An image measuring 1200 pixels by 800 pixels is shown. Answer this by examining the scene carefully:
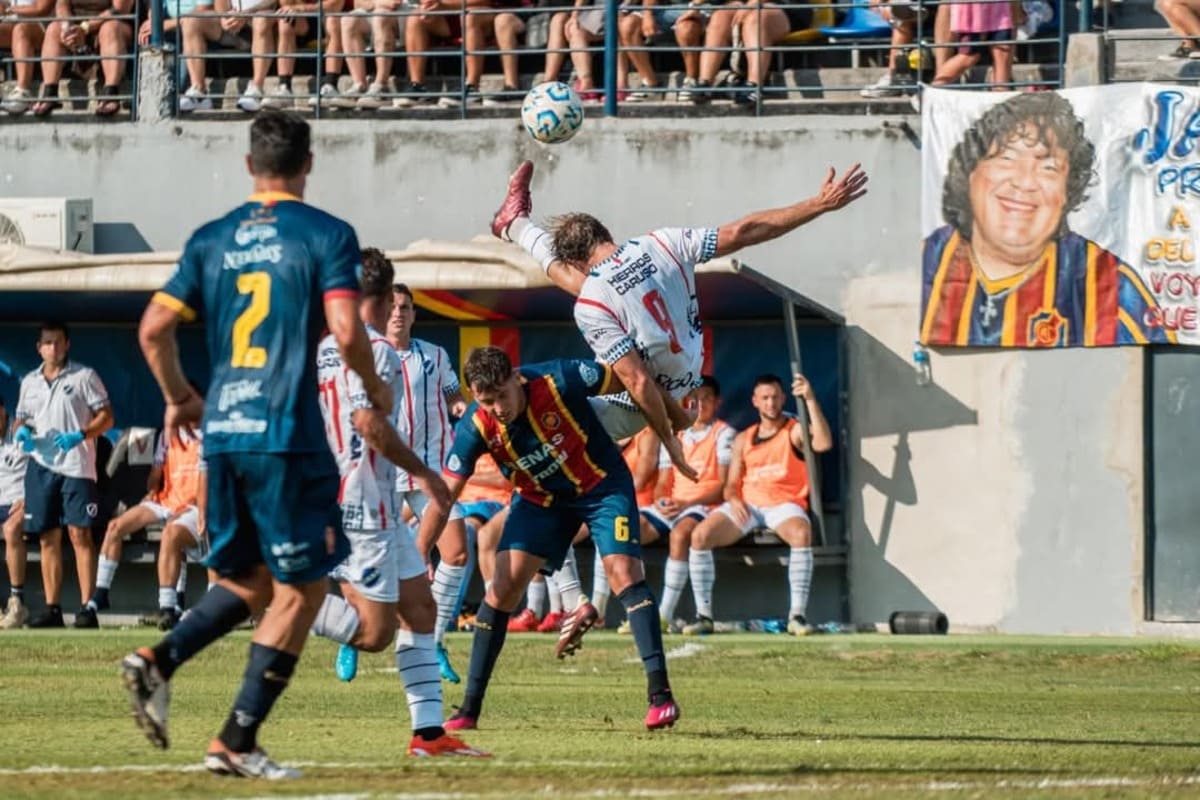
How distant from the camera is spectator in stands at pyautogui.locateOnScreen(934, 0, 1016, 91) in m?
18.5

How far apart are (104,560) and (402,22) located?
5630 mm

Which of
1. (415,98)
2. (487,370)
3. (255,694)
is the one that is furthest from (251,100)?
(255,694)

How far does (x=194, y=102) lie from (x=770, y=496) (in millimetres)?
6671

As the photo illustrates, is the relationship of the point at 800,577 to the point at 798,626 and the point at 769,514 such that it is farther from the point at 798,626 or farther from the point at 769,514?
the point at 769,514

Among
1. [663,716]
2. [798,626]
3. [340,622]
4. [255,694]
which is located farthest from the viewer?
[798,626]

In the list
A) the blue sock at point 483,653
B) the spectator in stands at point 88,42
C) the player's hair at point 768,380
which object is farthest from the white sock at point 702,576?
the blue sock at point 483,653

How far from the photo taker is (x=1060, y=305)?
17938mm

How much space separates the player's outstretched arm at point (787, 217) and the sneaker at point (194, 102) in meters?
11.0

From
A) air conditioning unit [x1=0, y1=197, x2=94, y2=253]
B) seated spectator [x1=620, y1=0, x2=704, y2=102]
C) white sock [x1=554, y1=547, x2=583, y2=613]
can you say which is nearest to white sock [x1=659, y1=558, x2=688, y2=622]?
white sock [x1=554, y1=547, x2=583, y2=613]

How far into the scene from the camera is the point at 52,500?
18.8 m

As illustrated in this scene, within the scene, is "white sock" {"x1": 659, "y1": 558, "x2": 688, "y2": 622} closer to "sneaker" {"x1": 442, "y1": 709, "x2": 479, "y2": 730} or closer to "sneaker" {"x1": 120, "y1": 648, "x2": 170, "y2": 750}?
"sneaker" {"x1": 442, "y1": 709, "x2": 479, "y2": 730}

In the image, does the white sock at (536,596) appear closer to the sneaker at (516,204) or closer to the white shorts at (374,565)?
the sneaker at (516,204)

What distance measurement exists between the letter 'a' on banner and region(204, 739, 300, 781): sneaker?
11.8m

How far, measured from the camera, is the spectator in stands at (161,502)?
61.8 feet
